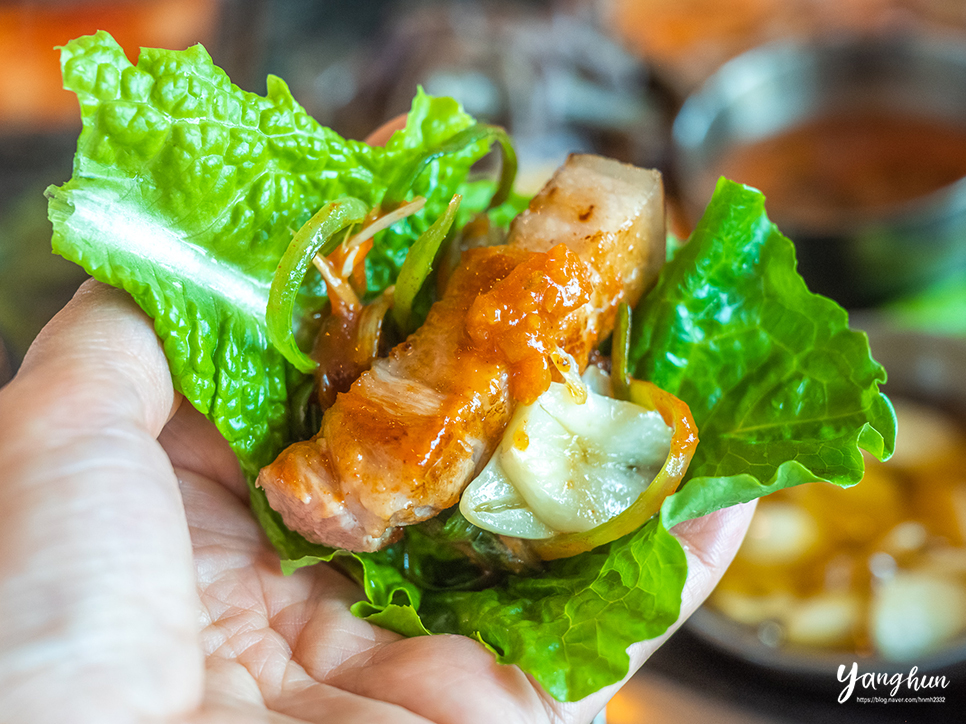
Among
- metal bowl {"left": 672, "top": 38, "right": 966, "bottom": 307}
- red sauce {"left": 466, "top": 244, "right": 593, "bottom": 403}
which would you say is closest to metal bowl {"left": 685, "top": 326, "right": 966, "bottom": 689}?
red sauce {"left": 466, "top": 244, "right": 593, "bottom": 403}

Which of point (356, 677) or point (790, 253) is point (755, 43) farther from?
point (356, 677)

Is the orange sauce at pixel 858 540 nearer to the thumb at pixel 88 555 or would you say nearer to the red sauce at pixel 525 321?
the red sauce at pixel 525 321

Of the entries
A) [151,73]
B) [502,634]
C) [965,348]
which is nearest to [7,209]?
[151,73]

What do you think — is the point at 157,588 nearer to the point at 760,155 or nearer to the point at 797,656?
the point at 797,656

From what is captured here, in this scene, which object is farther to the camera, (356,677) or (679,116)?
(679,116)

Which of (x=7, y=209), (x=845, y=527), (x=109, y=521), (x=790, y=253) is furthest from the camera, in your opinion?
(x=7, y=209)

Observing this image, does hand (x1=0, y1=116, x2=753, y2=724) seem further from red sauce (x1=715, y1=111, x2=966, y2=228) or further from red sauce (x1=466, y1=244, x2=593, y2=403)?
red sauce (x1=715, y1=111, x2=966, y2=228)

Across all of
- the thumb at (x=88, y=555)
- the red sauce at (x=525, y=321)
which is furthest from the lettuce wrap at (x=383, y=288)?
the red sauce at (x=525, y=321)
